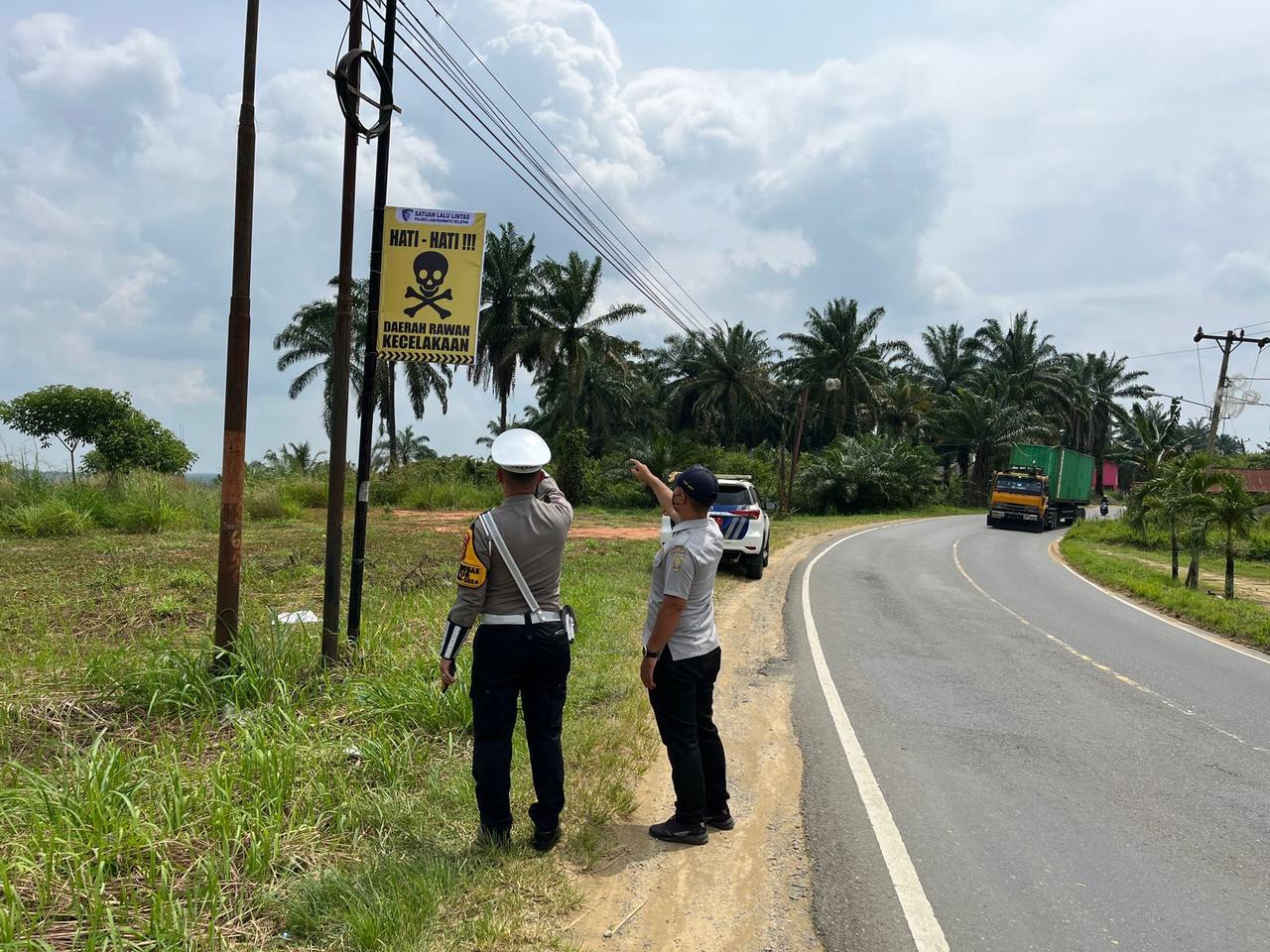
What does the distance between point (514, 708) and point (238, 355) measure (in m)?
3.64

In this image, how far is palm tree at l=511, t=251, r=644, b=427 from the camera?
4184cm

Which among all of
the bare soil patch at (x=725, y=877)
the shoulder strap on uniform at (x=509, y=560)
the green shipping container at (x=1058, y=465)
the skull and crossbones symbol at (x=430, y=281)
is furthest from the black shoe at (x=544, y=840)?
the green shipping container at (x=1058, y=465)

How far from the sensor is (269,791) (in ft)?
13.4

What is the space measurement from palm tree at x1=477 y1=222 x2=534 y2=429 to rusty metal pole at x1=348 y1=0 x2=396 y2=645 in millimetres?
35721

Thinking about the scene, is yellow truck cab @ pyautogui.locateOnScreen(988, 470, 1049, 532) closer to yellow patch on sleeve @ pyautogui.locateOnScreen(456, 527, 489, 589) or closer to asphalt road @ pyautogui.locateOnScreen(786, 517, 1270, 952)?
asphalt road @ pyautogui.locateOnScreen(786, 517, 1270, 952)

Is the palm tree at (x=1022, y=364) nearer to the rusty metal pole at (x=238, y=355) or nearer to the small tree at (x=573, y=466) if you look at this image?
the small tree at (x=573, y=466)

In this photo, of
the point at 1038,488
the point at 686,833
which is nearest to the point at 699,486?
the point at 686,833

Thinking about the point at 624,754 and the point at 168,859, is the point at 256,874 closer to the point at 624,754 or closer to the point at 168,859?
the point at 168,859

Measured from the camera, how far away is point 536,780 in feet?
12.8

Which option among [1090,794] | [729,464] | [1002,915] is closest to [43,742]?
[1002,915]

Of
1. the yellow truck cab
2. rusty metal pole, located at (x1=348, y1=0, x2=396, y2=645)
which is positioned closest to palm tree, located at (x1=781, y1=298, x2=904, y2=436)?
the yellow truck cab

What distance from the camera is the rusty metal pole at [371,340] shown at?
6547 millimetres

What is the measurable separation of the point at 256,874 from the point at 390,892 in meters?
0.67

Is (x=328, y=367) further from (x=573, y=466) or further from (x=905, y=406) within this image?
(x=905, y=406)
